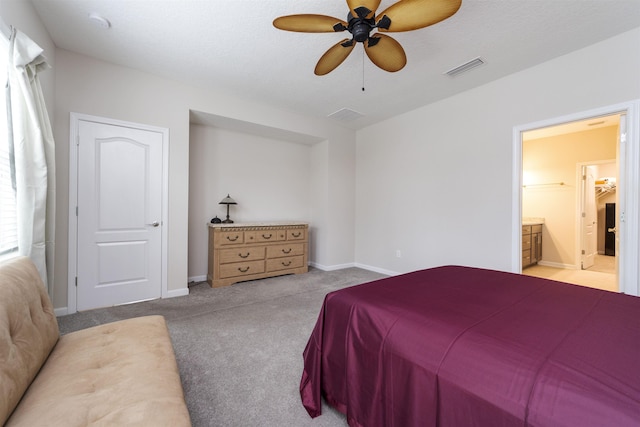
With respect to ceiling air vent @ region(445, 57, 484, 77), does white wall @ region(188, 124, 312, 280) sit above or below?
below

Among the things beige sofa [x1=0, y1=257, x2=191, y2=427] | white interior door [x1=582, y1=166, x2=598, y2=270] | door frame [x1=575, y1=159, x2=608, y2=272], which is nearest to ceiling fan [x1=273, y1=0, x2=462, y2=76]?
beige sofa [x1=0, y1=257, x2=191, y2=427]

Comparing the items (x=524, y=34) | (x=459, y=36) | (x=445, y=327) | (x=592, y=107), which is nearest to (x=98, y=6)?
(x=459, y=36)

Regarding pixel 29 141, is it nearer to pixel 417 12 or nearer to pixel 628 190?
pixel 417 12

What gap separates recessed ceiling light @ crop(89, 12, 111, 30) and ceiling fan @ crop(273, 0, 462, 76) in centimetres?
171

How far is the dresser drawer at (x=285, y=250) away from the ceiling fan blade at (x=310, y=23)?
3098mm

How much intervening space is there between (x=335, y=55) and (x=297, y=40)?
2.26 ft

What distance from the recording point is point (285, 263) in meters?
4.39

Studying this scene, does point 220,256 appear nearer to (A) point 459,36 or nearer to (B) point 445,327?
(B) point 445,327

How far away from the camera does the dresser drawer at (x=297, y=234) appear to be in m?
4.42

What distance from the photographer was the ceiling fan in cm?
153

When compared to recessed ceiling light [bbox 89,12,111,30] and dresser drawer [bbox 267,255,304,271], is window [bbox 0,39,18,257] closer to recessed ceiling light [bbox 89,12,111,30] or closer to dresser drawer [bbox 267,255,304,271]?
recessed ceiling light [bbox 89,12,111,30]

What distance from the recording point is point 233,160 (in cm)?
440

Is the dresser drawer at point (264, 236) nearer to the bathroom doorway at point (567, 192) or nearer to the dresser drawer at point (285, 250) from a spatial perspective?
the dresser drawer at point (285, 250)

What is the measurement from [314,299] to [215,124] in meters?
2.95
